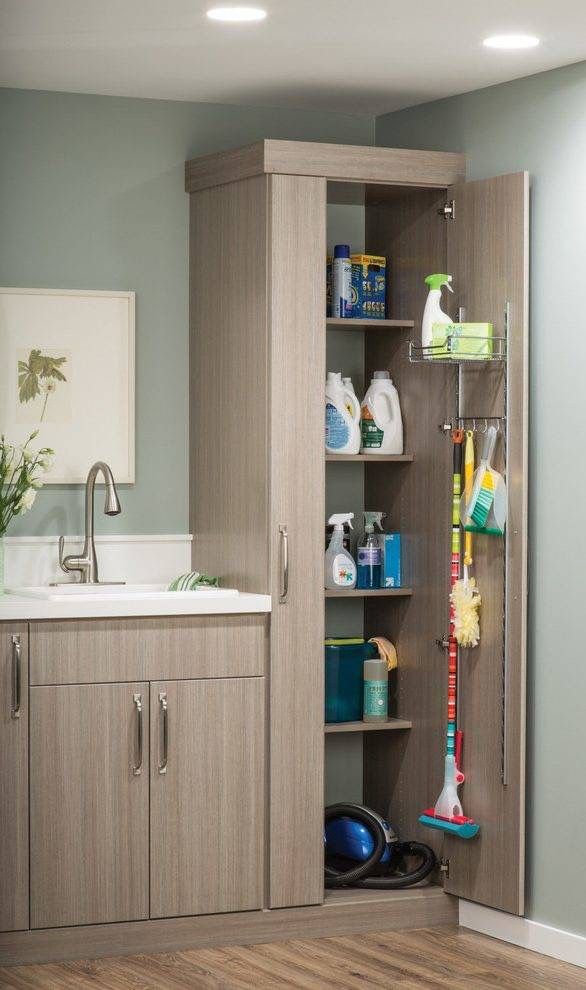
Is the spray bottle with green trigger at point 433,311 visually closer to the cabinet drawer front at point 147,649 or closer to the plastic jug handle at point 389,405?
the plastic jug handle at point 389,405

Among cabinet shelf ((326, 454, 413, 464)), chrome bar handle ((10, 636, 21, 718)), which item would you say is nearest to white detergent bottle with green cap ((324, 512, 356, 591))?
cabinet shelf ((326, 454, 413, 464))

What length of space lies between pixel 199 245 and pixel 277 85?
54cm

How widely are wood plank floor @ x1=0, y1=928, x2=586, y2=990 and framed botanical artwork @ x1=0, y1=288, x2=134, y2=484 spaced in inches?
56.7

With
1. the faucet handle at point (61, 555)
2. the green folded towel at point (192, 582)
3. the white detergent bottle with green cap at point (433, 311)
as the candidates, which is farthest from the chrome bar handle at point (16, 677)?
the white detergent bottle with green cap at point (433, 311)

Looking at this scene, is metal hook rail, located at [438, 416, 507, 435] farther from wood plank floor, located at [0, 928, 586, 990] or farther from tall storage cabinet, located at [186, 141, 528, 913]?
wood plank floor, located at [0, 928, 586, 990]

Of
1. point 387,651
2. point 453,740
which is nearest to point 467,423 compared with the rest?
point 387,651

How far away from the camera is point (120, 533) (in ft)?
14.4

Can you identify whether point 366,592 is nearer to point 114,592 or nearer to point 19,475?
point 114,592

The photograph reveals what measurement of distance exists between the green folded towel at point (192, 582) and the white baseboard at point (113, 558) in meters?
0.11

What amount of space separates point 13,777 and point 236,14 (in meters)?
2.10

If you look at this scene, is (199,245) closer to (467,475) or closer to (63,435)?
(63,435)

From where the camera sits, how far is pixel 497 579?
4.06 meters

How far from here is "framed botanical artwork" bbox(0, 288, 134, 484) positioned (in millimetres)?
4266

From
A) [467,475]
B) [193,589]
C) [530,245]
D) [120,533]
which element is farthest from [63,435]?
[530,245]
